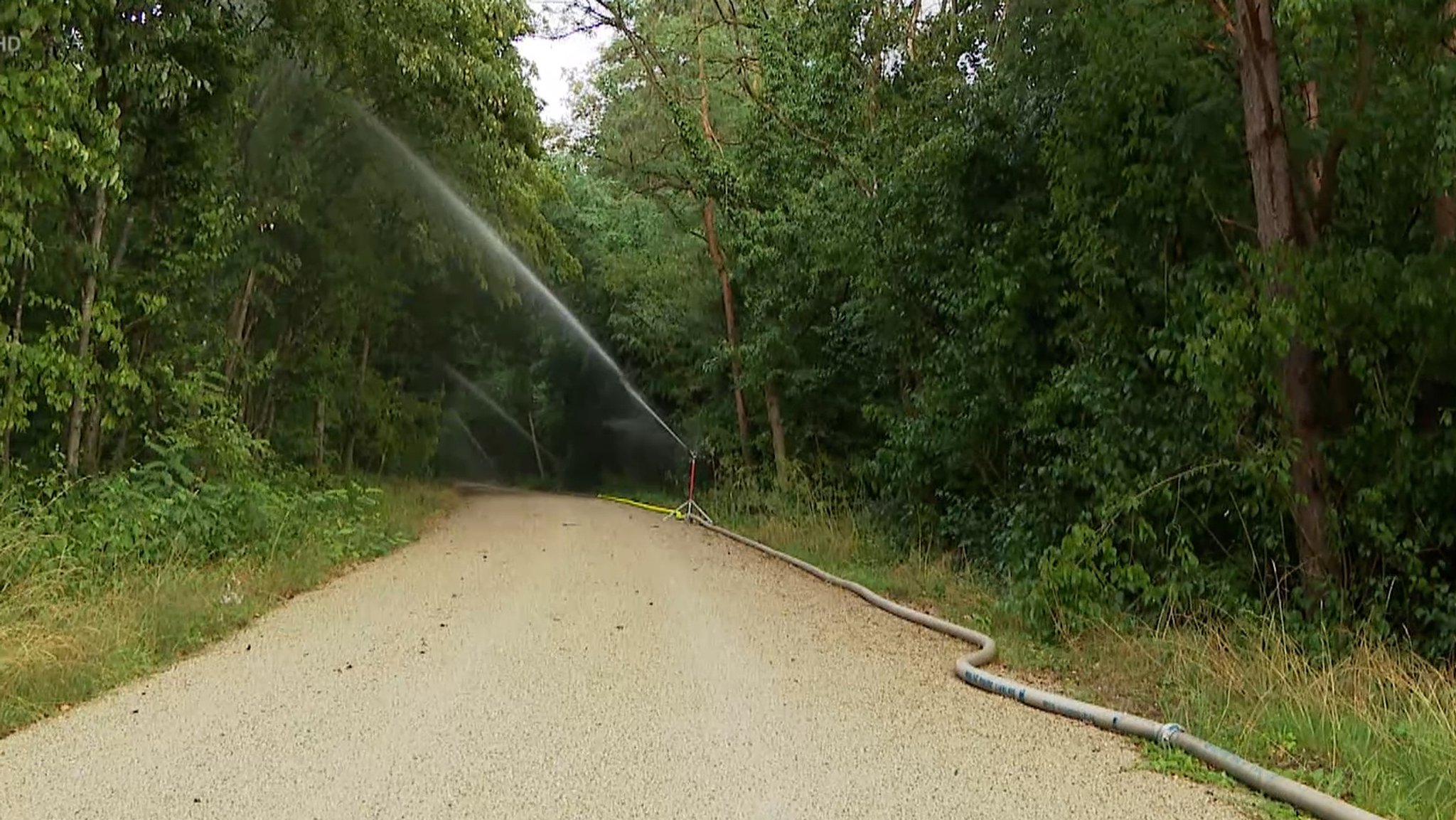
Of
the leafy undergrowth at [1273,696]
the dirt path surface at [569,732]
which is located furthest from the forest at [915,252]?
the dirt path surface at [569,732]

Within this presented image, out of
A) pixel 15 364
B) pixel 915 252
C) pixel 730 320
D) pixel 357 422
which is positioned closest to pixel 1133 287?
pixel 915 252

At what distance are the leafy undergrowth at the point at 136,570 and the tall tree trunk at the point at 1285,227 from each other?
24.7 ft

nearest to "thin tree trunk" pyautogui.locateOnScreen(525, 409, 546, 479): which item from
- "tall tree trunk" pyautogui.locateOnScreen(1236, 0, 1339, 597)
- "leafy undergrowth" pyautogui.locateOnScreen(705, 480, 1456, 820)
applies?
"leafy undergrowth" pyautogui.locateOnScreen(705, 480, 1456, 820)

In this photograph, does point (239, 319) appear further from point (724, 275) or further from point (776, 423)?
point (776, 423)

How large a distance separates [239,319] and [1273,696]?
15.3m

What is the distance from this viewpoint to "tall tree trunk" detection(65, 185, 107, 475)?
9734 millimetres

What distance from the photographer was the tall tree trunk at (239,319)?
1536cm

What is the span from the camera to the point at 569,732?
17.1 feet

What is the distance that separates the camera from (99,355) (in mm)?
10297

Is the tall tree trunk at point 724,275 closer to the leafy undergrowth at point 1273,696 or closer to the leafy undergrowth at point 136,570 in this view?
the leafy undergrowth at point 136,570

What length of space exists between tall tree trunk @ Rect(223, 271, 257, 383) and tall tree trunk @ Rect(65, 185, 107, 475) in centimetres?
504

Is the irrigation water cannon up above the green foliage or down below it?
below

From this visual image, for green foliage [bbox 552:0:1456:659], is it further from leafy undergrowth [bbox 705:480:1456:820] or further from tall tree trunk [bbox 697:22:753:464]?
tall tree trunk [bbox 697:22:753:464]

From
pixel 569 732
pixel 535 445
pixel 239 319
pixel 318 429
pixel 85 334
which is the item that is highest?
pixel 239 319
